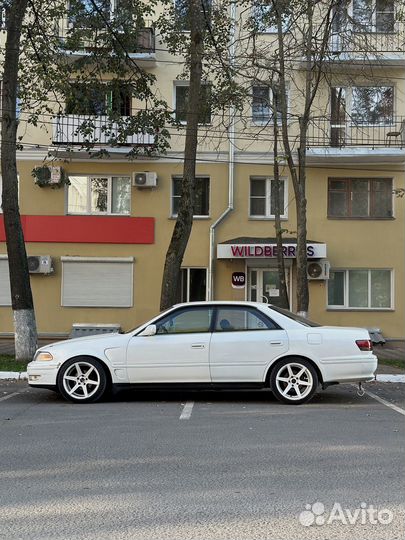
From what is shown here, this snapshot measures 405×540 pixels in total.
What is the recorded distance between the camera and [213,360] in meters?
8.70

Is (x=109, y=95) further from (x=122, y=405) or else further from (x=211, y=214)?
(x=122, y=405)

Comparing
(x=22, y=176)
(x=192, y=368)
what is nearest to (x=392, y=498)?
(x=192, y=368)

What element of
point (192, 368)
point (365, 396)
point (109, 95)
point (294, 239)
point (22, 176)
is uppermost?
point (109, 95)

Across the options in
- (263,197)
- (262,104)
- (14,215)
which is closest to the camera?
(14,215)

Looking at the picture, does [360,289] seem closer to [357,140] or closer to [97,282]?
[357,140]

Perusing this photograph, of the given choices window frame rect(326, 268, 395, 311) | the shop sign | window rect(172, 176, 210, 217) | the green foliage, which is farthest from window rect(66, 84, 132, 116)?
window frame rect(326, 268, 395, 311)

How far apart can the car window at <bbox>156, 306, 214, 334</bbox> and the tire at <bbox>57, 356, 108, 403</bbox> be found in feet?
3.47

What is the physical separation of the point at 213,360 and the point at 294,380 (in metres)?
1.22

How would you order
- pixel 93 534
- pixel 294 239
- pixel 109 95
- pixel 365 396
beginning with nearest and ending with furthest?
pixel 93 534, pixel 365 396, pixel 109 95, pixel 294 239

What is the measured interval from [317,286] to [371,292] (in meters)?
1.87

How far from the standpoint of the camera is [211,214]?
781 inches

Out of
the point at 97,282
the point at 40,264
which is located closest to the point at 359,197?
the point at 97,282

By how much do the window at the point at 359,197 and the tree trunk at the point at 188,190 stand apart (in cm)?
785

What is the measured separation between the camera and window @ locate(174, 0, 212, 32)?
13997 millimetres
